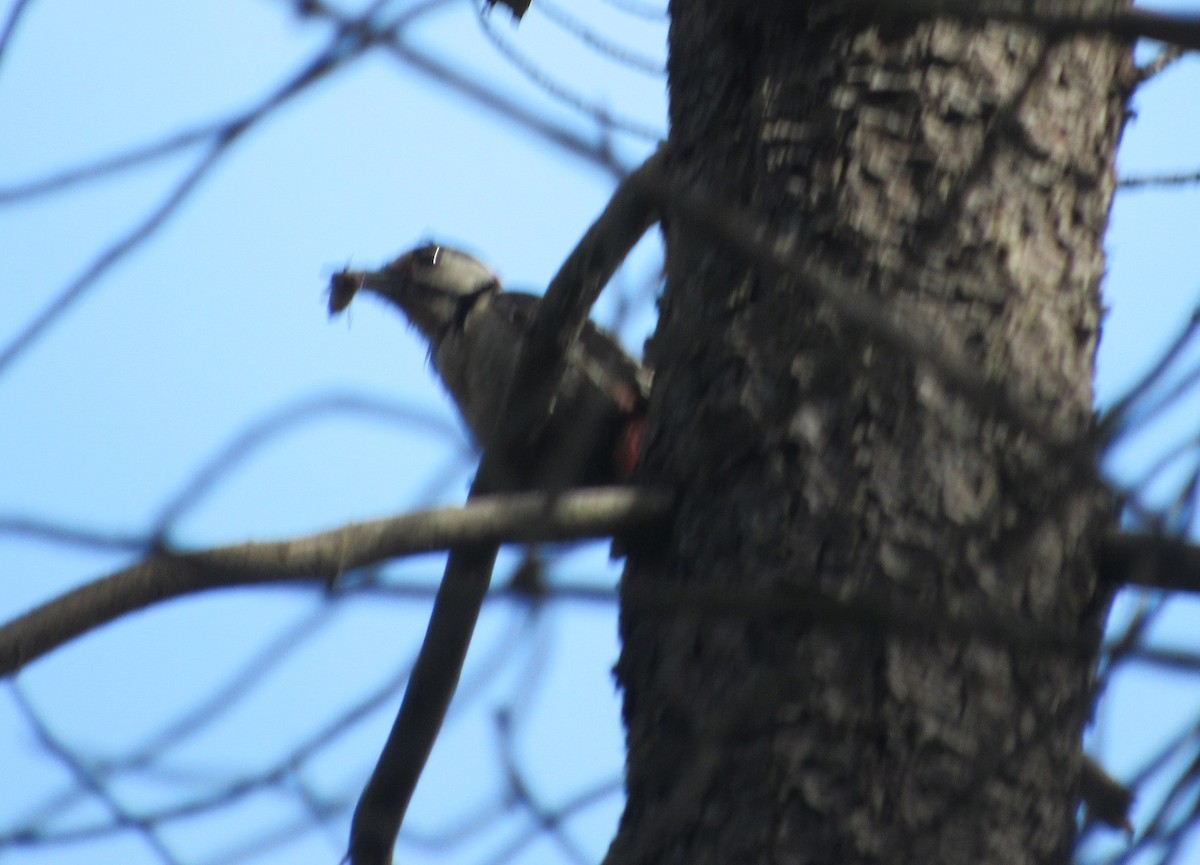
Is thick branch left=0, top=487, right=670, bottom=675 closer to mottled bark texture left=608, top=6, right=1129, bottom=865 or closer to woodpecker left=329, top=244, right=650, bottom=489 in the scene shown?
mottled bark texture left=608, top=6, right=1129, bottom=865

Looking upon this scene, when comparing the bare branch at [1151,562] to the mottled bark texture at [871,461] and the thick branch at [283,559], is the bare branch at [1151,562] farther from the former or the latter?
the thick branch at [283,559]

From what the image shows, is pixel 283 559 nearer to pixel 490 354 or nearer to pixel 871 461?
pixel 871 461

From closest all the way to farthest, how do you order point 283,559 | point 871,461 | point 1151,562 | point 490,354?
point 1151,562 → point 283,559 → point 871,461 → point 490,354

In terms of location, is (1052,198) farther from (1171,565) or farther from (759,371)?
(1171,565)

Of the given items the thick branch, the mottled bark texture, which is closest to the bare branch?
the mottled bark texture

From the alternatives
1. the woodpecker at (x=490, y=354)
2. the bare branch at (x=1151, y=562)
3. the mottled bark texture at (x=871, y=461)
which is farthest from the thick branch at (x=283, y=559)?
the woodpecker at (x=490, y=354)

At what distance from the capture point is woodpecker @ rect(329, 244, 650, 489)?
327 centimetres

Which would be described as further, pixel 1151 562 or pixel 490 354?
pixel 490 354

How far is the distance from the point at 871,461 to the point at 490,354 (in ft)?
6.15

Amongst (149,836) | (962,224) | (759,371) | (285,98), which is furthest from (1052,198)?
(149,836)

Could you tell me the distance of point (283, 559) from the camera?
1592 millimetres

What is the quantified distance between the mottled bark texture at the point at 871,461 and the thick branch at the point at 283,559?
0.81 ft

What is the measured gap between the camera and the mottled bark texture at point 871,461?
1663mm

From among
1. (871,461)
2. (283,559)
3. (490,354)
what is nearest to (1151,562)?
(871,461)
